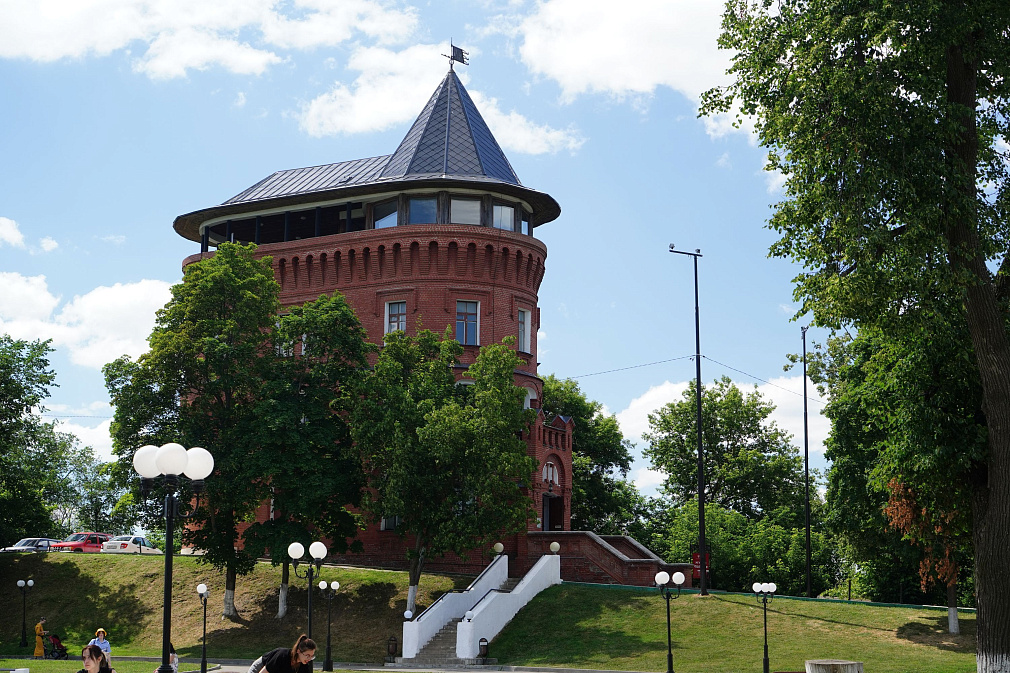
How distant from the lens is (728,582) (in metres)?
53.2

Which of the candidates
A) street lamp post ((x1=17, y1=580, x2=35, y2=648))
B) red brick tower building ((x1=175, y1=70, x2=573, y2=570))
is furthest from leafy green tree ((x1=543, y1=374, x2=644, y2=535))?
street lamp post ((x1=17, y1=580, x2=35, y2=648))

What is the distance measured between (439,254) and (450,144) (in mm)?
6010

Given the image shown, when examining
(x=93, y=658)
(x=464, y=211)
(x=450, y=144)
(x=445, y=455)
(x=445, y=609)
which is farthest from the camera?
(x=450, y=144)

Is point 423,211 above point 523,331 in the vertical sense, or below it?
above

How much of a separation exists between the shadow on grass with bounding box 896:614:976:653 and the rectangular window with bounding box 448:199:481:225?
2386 cm

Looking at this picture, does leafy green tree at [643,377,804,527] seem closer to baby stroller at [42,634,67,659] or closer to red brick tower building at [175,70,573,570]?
red brick tower building at [175,70,573,570]

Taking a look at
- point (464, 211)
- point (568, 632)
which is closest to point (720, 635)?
point (568, 632)

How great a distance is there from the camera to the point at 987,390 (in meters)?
20.4

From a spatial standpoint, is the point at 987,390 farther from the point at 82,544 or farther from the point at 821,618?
the point at 82,544

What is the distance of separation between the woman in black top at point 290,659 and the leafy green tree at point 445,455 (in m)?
24.9

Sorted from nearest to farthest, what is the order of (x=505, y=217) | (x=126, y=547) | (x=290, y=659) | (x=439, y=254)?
1. (x=290, y=659)
2. (x=439, y=254)
3. (x=505, y=217)
4. (x=126, y=547)

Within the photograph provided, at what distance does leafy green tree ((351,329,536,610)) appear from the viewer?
36.3 metres

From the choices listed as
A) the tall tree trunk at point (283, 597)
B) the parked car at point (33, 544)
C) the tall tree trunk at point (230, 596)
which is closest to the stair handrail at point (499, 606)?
the tall tree trunk at point (283, 597)

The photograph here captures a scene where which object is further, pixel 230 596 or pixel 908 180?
pixel 230 596
